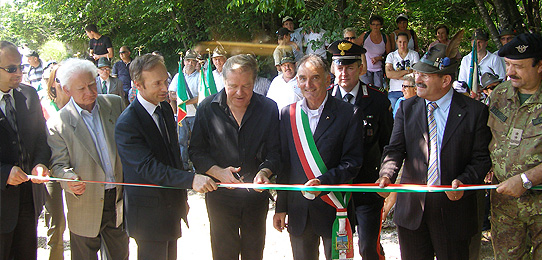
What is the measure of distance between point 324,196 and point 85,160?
2.12m

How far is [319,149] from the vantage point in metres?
3.93

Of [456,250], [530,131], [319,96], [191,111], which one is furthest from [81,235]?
[191,111]

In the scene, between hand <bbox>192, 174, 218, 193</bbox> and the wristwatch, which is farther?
hand <bbox>192, 174, 218, 193</bbox>

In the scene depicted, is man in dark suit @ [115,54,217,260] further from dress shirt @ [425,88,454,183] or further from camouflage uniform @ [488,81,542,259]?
camouflage uniform @ [488,81,542,259]

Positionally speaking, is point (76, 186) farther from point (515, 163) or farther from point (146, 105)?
point (515, 163)

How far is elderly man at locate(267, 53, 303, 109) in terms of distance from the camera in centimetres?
730

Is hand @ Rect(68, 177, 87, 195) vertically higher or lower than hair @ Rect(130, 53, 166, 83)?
lower

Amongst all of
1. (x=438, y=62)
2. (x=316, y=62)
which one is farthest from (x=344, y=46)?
(x=438, y=62)

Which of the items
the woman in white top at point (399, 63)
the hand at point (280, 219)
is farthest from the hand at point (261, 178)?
the woman in white top at point (399, 63)

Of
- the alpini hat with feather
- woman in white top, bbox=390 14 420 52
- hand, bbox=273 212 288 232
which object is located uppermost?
woman in white top, bbox=390 14 420 52

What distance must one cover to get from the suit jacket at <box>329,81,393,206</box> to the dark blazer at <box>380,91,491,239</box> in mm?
590

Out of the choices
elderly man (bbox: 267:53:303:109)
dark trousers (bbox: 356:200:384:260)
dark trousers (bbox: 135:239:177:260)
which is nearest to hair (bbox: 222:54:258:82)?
dark trousers (bbox: 135:239:177:260)

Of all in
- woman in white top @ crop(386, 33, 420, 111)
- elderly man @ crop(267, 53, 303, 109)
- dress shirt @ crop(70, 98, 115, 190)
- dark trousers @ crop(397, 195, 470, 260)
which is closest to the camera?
dark trousers @ crop(397, 195, 470, 260)

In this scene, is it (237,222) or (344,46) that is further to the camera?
(344,46)
